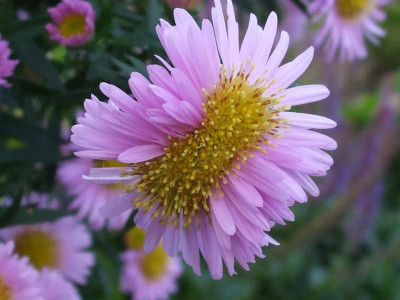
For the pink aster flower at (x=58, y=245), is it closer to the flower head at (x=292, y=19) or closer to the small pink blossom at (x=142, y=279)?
the small pink blossom at (x=142, y=279)

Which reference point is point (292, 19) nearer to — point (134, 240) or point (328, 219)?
point (134, 240)

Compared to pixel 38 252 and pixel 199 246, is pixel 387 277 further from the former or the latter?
pixel 199 246

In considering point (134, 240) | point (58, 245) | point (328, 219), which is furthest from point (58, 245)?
point (328, 219)

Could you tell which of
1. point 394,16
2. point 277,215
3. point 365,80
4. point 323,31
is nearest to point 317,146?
point 277,215

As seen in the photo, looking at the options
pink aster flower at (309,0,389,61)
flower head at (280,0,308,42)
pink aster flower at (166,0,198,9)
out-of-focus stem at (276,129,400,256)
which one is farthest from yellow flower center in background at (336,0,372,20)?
out-of-focus stem at (276,129,400,256)

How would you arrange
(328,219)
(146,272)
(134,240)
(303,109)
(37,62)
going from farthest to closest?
(303,109), (328,219), (146,272), (134,240), (37,62)

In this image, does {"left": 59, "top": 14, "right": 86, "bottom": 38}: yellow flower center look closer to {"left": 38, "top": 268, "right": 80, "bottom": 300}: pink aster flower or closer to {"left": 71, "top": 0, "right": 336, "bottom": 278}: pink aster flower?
{"left": 71, "top": 0, "right": 336, "bottom": 278}: pink aster flower

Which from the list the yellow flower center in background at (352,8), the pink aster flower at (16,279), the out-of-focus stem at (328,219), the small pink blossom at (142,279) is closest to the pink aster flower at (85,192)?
the small pink blossom at (142,279)
